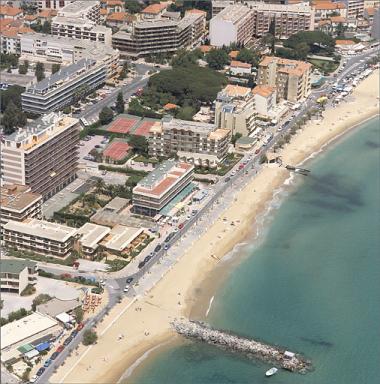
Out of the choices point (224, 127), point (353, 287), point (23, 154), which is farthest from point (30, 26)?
point (353, 287)

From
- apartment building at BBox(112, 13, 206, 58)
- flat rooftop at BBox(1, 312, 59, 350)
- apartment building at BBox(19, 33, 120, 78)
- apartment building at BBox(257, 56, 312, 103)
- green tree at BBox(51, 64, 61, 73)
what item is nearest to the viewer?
flat rooftop at BBox(1, 312, 59, 350)

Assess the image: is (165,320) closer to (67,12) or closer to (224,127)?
(224,127)

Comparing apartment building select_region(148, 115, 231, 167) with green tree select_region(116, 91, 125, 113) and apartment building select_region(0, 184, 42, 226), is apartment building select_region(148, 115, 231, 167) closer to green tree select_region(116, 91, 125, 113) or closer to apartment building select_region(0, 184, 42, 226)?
green tree select_region(116, 91, 125, 113)

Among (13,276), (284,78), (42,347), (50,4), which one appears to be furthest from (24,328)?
(50,4)

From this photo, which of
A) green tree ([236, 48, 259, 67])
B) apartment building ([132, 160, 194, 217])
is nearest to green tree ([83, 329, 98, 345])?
apartment building ([132, 160, 194, 217])

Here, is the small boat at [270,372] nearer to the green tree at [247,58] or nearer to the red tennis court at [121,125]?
the red tennis court at [121,125]

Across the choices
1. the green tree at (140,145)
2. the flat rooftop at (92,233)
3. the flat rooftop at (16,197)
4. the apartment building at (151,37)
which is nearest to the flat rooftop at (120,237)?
the flat rooftop at (92,233)
